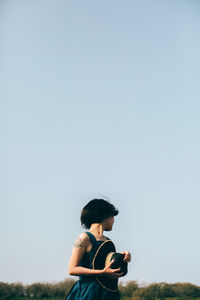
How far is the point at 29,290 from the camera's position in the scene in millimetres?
11719

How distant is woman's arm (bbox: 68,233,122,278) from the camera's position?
389 cm

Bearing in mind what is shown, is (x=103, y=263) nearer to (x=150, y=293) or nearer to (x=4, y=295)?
(x=150, y=293)

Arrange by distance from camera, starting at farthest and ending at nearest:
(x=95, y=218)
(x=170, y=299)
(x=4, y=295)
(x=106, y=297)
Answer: (x=4, y=295)
(x=170, y=299)
(x=95, y=218)
(x=106, y=297)

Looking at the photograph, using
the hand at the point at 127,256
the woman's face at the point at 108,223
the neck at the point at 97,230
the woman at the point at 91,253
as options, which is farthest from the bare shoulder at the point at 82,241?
the hand at the point at 127,256

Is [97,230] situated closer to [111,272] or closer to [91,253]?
[91,253]

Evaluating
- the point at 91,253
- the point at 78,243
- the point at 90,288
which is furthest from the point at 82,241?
the point at 90,288

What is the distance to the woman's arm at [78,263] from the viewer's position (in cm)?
389

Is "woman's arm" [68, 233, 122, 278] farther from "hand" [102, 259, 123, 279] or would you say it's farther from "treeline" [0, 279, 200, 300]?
"treeline" [0, 279, 200, 300]

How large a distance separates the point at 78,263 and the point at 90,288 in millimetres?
269

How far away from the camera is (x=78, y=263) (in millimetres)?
3953

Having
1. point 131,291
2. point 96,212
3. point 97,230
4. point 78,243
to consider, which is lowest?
point 131,291

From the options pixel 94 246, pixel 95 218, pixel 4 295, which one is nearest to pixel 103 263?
pixel 94 246

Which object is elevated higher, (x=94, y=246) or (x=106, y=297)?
(x=94, y=246)

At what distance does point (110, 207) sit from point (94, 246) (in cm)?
45
